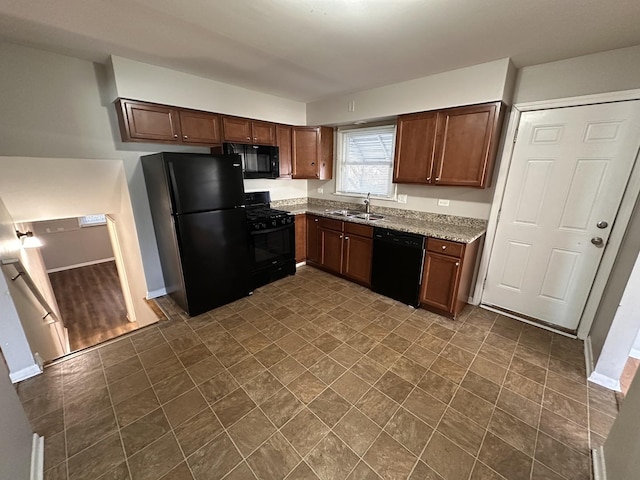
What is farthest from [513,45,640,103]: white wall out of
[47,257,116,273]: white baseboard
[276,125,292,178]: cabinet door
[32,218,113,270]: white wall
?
[32,218,113,270]: white wall

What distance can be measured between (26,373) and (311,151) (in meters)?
3.87

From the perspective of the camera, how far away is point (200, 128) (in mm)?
2961

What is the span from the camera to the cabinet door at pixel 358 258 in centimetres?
333

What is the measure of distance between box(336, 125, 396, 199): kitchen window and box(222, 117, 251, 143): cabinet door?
1489 mm

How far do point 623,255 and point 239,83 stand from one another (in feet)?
13.7

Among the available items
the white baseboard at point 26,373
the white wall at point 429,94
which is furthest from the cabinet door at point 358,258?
the white baseboard at point 26,373

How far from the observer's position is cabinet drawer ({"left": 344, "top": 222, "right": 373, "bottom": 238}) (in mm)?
3236

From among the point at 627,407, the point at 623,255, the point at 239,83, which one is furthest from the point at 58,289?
the point at 623,255

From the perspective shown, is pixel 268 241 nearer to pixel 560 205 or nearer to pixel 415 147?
pixel 415 147

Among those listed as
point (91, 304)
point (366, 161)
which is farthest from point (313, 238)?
point (91, 304)

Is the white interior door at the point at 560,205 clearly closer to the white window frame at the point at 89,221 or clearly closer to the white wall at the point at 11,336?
the white wall at the point at 11,336

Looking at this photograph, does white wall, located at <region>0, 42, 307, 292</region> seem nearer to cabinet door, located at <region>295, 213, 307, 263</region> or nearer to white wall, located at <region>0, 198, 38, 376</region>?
white wall, located at <region>0, 198, 38, 376</region>

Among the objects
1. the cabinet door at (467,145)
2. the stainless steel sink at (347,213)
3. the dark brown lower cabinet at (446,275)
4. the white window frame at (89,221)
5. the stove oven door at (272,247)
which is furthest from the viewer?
the white window frame at (89,221)

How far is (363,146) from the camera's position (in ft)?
12.6
